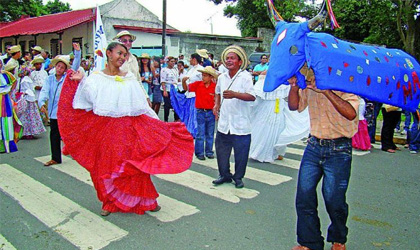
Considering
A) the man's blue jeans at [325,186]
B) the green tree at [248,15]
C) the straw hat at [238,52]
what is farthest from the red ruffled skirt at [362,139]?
the green tree at [248,15]

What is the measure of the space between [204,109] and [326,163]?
14.0ft

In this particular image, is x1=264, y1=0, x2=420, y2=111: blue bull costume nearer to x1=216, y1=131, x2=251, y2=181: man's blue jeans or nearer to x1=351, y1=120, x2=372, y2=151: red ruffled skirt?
x1=216, y1=131, x2=251, y2=181: man's blue jeans

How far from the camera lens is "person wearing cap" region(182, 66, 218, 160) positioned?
7418mm

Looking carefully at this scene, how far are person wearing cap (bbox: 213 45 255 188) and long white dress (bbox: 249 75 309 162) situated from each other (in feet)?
5.76

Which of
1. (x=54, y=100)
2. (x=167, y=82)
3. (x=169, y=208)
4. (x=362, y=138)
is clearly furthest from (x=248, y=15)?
(x=169, y=208)

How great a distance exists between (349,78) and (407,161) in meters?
5.78

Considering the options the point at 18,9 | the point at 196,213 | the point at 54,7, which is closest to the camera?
the point at 196,213

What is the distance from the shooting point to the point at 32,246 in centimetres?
386

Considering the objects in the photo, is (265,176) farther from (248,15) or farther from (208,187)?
(248,15)

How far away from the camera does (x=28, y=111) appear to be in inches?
375

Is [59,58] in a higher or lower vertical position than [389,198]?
higher

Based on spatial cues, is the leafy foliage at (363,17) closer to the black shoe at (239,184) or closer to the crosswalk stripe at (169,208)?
the black shoe at (239,184)

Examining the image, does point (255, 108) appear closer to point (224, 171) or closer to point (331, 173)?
point (224, 171)

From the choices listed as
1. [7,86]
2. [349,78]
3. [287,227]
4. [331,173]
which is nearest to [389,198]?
[287,227]
